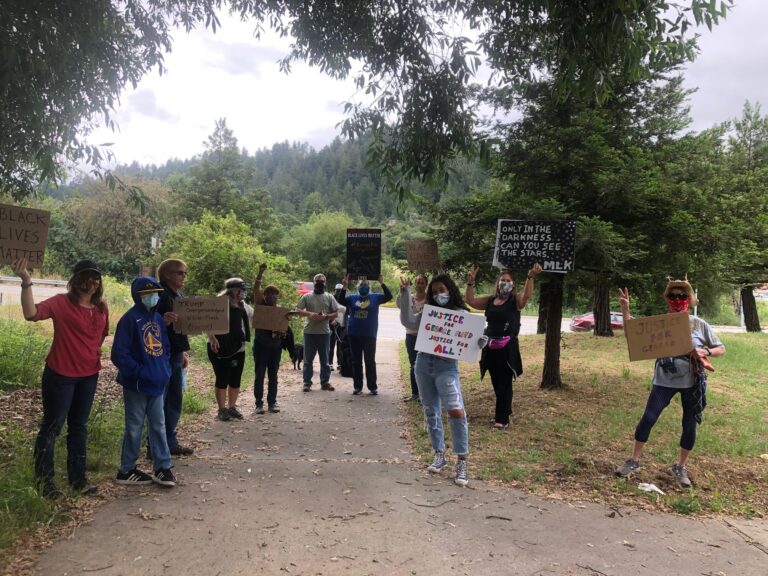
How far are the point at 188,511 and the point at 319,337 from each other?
5.02 m

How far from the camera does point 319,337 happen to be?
29.5 feet

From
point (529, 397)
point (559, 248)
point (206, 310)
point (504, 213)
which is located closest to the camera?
point (206, 310)

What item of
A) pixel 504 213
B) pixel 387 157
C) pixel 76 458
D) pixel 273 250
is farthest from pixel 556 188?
pixel 273 250

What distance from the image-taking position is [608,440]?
649cm

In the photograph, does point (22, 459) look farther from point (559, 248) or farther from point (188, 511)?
point (559, 248)

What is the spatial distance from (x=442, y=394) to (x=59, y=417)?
3189mm

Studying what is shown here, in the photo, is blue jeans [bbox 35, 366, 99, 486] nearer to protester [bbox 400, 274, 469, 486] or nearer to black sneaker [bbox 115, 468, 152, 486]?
black sneaker [bbox 115, 468, 152, 486]

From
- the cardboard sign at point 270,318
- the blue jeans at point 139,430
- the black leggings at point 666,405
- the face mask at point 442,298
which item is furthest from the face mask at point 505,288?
the blue jeans at point 139,430

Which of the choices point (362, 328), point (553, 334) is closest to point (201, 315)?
point (362, 328)

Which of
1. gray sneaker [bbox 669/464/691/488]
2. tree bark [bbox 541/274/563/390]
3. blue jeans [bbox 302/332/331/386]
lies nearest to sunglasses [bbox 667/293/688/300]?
gray sneaker [bbox 669/464/691/488]

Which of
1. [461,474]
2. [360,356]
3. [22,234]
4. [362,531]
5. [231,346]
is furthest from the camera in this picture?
A: [360,356]

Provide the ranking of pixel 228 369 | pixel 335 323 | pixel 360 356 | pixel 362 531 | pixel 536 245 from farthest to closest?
pixel 335 323 → pixel 360 356 → pixel 228 369 → pixel 536 245 → pixel 362 531

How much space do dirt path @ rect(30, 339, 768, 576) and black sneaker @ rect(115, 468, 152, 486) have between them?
0.11m

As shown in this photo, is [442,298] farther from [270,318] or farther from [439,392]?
[270,318]
